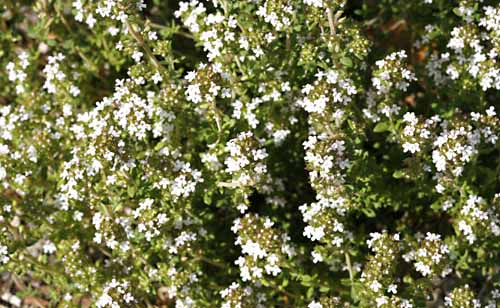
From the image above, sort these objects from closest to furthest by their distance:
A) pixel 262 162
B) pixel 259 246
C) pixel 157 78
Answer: pixel 259 246 → pixel 262 162 → pixel 157 78

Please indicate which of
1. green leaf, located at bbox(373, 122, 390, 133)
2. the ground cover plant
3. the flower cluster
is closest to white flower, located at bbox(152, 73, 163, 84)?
the ground cover plant

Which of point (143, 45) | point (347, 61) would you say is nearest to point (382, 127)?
point (347, 61)

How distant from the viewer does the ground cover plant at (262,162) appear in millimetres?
5465

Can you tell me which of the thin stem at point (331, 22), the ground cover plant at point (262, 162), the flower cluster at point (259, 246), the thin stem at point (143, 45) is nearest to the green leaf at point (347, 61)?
the ground cover plant at point (262, 162)

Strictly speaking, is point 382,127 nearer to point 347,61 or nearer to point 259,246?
point 347,61

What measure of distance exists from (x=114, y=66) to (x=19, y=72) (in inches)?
38.9

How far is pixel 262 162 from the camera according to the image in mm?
5543

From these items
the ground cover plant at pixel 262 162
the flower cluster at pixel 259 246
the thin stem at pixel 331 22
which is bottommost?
the flower cluster at pixel 259 246

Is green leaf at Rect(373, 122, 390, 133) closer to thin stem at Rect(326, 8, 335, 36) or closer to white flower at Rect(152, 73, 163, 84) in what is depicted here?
thin stem at Rect(326, 8, 335, 36)

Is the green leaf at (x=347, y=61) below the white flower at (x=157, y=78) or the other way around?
the other way around

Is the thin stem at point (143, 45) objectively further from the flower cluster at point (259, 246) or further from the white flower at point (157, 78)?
the flower cluster at point (259, 246)

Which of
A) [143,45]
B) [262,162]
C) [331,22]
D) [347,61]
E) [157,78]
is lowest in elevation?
[262,162]

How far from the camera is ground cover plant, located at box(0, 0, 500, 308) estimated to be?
546 centimetres

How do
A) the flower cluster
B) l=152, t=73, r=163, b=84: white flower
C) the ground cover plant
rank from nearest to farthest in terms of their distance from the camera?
the flower cluster → the ground cover plant → l=152, t=73, r=163, b=84: white flower
